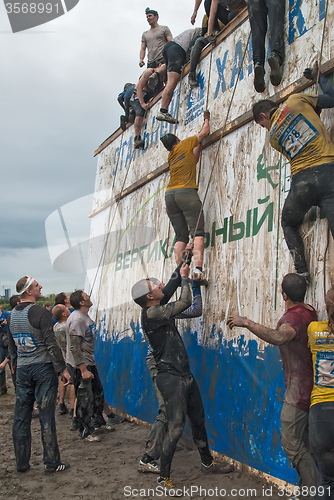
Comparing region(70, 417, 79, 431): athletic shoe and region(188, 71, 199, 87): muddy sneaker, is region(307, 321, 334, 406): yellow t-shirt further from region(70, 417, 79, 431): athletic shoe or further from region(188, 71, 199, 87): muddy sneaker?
region(188, 71, 199, 87): muddy sneaker

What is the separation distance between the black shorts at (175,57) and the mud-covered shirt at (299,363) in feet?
16.4

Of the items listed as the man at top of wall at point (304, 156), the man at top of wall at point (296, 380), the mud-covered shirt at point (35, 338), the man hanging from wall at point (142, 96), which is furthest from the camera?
the man hanging from wall at point (142, 96)

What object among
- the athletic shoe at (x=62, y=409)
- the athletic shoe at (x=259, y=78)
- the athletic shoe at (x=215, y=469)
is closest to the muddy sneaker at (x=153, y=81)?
the athletic shoe at (x=259, y=78)

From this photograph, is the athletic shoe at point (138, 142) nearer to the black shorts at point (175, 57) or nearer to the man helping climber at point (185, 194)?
the black shorts at point (175, 57)

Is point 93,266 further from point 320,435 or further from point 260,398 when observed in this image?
point 320,435

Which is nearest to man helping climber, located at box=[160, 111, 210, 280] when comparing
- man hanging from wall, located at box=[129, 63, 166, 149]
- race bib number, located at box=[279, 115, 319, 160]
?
race bib number, located at box=[279, 115, 319, 160]

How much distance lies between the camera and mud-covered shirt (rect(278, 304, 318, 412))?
306cm

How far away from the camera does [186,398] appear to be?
12.8ft

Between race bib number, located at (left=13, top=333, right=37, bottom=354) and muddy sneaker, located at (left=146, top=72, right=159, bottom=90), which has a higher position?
muddy sneaker, located at (left=146, top=72, right=159, bottom=90)

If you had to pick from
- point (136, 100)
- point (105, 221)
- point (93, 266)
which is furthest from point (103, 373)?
point (136, 100)

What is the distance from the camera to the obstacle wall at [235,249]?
3877 mm

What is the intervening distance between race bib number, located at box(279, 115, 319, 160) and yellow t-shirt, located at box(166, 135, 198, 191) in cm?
192

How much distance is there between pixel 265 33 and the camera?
464 cm

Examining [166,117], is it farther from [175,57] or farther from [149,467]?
[149,467]
